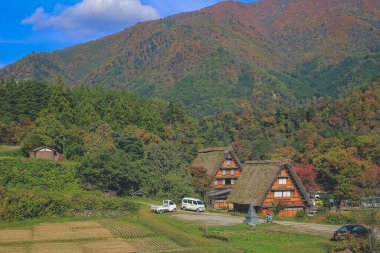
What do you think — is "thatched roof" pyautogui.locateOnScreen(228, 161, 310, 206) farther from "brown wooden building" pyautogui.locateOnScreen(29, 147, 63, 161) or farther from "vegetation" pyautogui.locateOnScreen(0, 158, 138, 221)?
"brown wooden building" pyautogui.locateOnScreen(29, 147, 63, 161)

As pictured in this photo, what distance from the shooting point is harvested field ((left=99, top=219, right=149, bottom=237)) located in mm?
35912

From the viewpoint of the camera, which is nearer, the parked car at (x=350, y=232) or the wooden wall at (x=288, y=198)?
the parked car at (x=350, y=232)

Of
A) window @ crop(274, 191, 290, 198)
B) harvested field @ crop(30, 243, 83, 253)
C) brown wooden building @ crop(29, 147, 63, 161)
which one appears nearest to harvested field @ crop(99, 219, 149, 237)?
harvested field @ crop(30, 243, 83, 253)

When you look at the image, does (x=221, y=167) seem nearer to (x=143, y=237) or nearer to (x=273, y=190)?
(x=273, y=190)

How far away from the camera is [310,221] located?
43.8 meters

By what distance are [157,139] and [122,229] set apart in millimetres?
34138

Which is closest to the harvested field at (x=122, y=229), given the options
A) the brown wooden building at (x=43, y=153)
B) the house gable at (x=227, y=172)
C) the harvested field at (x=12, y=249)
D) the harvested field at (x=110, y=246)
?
the harvested field at (x=110, y=246)

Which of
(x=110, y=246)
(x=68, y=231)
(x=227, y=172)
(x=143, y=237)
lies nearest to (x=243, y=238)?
(x=143, y=237)

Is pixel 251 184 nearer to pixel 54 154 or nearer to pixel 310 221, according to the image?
pixel 310 221

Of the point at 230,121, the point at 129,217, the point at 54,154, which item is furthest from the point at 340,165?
the point at 230,121

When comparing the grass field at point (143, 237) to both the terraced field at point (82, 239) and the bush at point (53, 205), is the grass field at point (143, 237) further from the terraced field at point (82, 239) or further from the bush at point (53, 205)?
the bush at point (53, 205)

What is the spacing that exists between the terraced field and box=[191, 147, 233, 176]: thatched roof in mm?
25942

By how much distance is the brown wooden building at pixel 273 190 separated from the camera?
51906 millimetres

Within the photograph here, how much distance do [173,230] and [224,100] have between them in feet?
438
